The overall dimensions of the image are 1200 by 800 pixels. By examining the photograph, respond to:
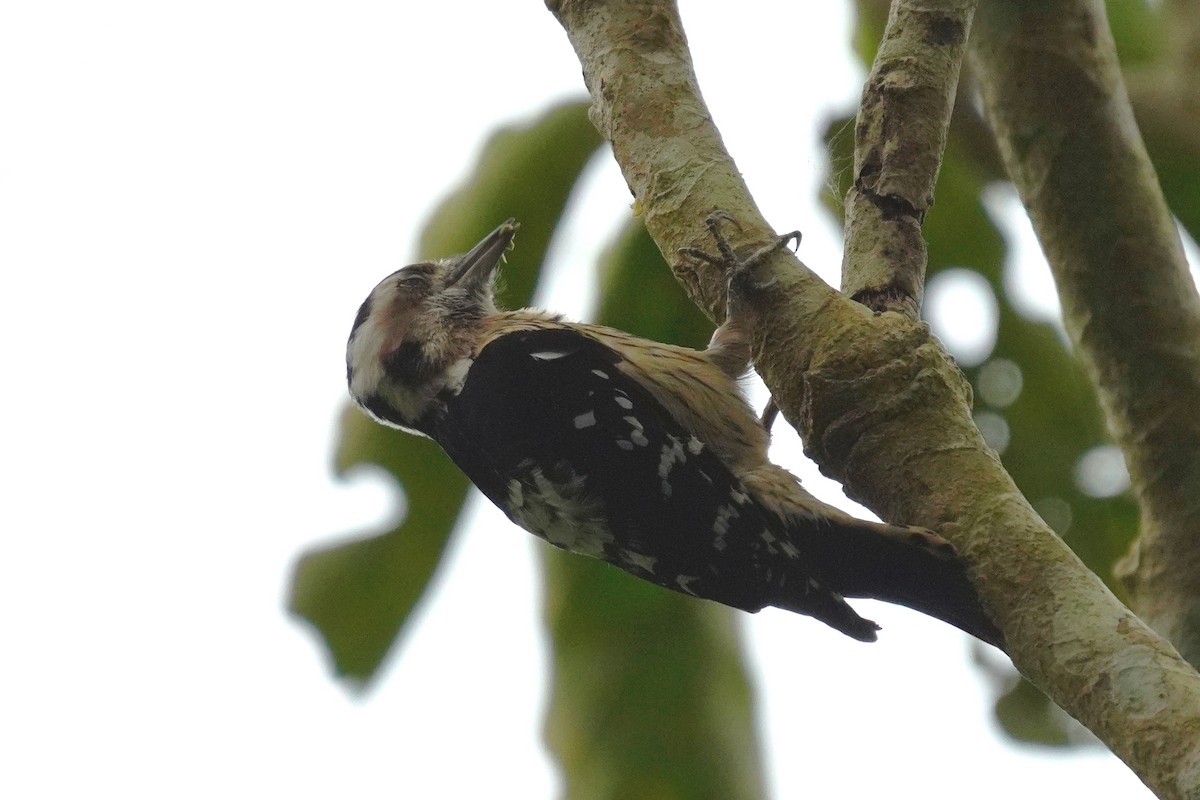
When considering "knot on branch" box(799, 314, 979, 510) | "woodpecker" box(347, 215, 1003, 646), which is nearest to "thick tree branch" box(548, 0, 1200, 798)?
"knot on branch" box(799, 314, 979, 510)

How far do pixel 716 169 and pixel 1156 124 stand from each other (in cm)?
147

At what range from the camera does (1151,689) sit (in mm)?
1771

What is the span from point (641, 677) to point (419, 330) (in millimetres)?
1308

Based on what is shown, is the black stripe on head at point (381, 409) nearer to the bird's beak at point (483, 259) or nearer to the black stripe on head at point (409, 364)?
the black stripe on head at point (409, 364)

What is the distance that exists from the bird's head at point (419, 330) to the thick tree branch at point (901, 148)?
112 centimetres

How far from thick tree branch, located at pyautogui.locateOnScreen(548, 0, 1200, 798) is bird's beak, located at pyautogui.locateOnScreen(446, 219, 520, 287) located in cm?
59

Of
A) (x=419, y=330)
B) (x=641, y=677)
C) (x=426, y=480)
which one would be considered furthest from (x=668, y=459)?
(x=419, y=330)

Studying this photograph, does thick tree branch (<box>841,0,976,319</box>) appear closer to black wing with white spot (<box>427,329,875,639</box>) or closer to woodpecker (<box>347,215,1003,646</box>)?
woodpecker (<box>347,215,1003,646</box>)

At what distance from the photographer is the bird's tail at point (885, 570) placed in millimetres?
2273

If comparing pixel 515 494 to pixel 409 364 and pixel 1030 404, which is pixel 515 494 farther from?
pixel 1030 404

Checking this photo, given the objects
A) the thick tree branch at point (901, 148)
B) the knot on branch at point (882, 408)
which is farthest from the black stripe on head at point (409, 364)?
the knot on branch at point (882, 408)

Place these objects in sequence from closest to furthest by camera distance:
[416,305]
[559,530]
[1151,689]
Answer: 1. [1151,689]
2. [559,530]
3. [416,305]

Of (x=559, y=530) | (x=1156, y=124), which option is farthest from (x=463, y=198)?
(x=1156, y=124)

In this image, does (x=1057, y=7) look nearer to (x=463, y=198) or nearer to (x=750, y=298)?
(x=750, y=298)
